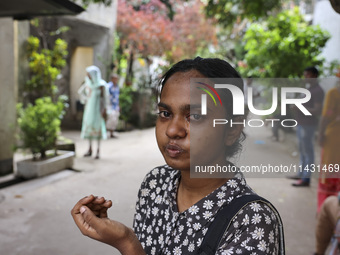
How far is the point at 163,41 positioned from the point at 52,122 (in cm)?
799

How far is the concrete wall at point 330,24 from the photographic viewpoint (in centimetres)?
1134

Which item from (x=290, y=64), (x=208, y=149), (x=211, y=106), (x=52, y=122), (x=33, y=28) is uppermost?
(x=33, y=28)

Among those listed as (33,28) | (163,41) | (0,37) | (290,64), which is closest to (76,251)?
(0,37)

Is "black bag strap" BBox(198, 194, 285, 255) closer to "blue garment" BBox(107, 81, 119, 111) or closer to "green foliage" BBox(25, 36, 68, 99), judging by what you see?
"green foliage" BBox(25, 36, 68, 99)

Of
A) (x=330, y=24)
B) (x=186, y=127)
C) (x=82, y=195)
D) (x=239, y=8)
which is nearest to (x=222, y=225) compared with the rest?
(x=186, y=127)

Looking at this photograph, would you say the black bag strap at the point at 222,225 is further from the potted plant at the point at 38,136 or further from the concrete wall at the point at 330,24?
the concrete wall at the point at 330,24

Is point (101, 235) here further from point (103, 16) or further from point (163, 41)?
point (163, 41)

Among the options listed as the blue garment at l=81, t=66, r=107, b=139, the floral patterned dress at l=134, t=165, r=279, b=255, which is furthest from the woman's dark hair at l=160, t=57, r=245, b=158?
the blue garment at l=81, t=66, r=107, b=139

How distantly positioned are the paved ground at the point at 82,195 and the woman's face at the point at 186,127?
0.98 ft

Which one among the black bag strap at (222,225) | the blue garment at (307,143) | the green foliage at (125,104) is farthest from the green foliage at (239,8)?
the green foliage at (125,104)

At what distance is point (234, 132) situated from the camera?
52.1 inches

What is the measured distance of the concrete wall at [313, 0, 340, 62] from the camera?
11.3 metres

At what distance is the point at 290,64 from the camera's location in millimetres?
7883

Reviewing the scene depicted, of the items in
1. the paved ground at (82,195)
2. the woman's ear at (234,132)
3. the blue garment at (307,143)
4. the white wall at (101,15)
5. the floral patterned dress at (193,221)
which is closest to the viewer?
the floral patterned dress at (193,221)
